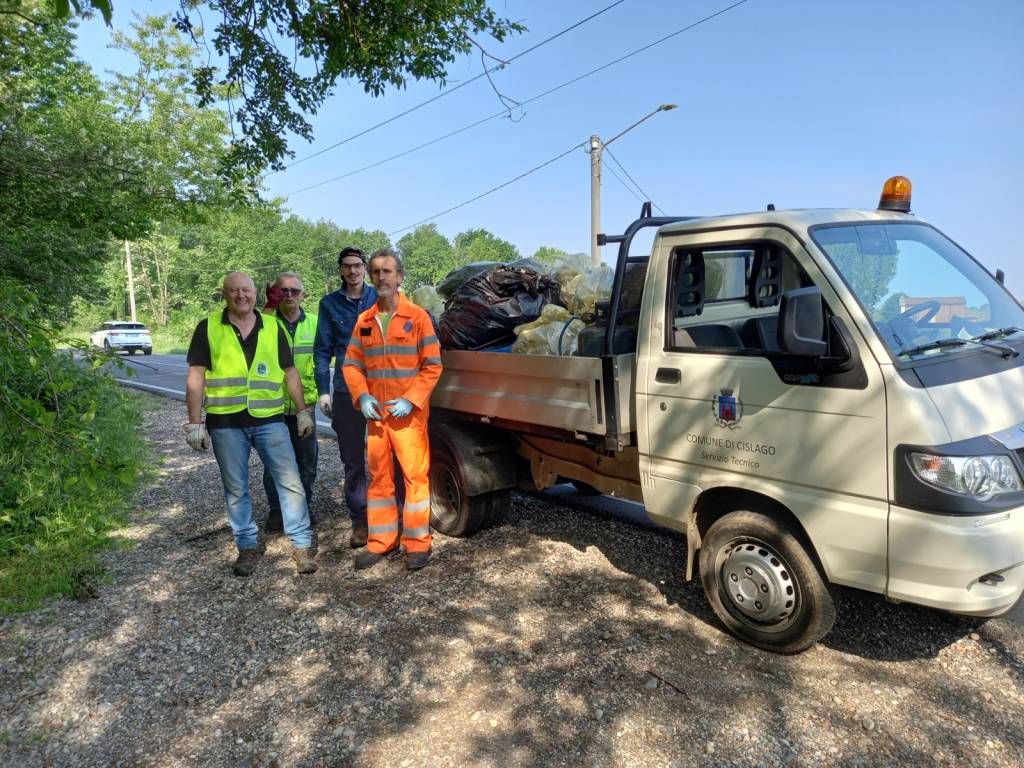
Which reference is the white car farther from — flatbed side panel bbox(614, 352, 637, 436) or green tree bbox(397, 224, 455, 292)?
green tree bbox(397, 224, 455, 292)

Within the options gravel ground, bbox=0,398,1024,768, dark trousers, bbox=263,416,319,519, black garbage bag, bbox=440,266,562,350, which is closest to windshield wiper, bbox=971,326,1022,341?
gravel ground, bbox=0,398,1024,768

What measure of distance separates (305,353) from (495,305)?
1510mm

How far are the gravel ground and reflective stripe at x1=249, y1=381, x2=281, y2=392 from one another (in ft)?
4.08

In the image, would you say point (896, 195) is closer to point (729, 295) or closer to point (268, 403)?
point (729, 295)

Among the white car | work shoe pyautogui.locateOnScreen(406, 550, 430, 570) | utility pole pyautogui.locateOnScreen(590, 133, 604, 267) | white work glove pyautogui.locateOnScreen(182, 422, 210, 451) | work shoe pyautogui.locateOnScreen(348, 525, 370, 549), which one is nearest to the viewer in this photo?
white work glove pyautogui.locateOnScreen(182, 422, 210, 451)

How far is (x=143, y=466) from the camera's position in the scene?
7277 mm

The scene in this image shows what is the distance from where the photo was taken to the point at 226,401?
425 centimetres

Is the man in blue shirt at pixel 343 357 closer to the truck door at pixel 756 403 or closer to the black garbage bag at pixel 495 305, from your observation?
the black garbage bag at pixel 495 305

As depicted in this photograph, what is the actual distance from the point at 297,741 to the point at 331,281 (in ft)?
222

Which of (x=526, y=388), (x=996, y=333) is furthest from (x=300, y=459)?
(x=996, y=333)

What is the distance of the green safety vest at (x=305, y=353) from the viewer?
16.2 ft

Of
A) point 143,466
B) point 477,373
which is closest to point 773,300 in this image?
point 477,373

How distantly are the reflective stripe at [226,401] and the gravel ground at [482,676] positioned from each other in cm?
117

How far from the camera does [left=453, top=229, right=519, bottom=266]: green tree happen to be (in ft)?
273
